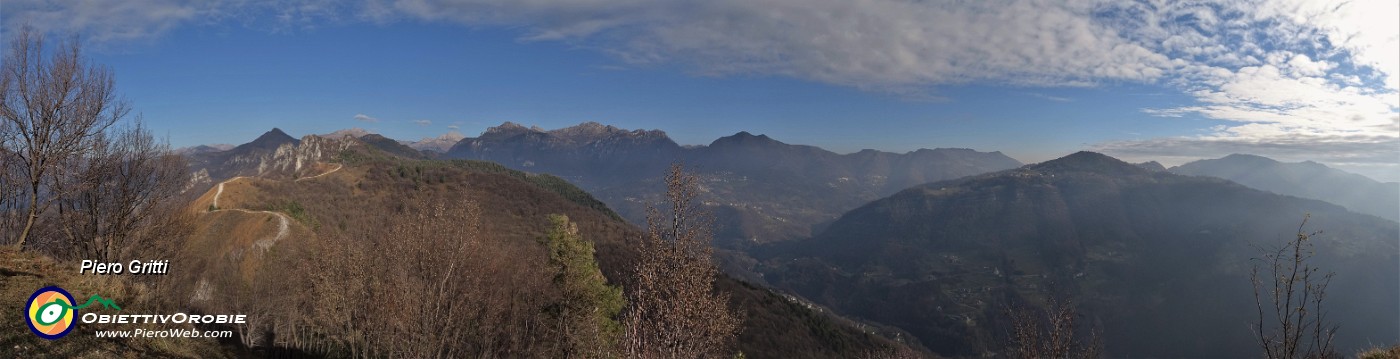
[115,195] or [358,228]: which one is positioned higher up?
[115,195]

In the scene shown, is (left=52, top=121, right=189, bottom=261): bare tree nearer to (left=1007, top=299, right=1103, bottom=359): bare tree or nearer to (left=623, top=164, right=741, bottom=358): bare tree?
(left=623, top=164, right=741, bottom=358): bare tree

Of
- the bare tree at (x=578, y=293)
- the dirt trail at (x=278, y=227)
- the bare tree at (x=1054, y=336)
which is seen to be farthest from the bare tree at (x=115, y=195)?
the dirt trail at (x=278, y=227)

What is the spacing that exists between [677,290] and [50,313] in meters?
15.0

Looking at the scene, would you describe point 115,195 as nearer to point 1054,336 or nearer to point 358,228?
point 1054,336


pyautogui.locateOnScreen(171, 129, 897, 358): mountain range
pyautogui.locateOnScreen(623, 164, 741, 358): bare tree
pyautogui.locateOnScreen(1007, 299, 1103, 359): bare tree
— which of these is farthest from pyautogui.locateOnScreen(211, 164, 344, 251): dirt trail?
pyautogui.locateOnScreen(1007, 299, 1103, 359): bare tree

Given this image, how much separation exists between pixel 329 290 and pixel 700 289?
68.0 feet

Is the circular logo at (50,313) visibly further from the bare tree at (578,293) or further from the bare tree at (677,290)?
the bare tree at (578,293)

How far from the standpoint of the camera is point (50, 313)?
1250 cm

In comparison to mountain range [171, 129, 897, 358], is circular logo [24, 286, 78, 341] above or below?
above

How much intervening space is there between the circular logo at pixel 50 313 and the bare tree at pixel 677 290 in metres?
13.0

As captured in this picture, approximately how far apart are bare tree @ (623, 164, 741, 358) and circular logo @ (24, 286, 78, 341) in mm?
13010

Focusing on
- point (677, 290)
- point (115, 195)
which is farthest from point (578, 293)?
point (115, 195)

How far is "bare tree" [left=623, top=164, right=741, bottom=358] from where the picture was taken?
53.1 feet

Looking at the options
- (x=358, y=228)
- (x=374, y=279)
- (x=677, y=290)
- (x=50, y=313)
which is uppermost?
(x=50, y=313)
